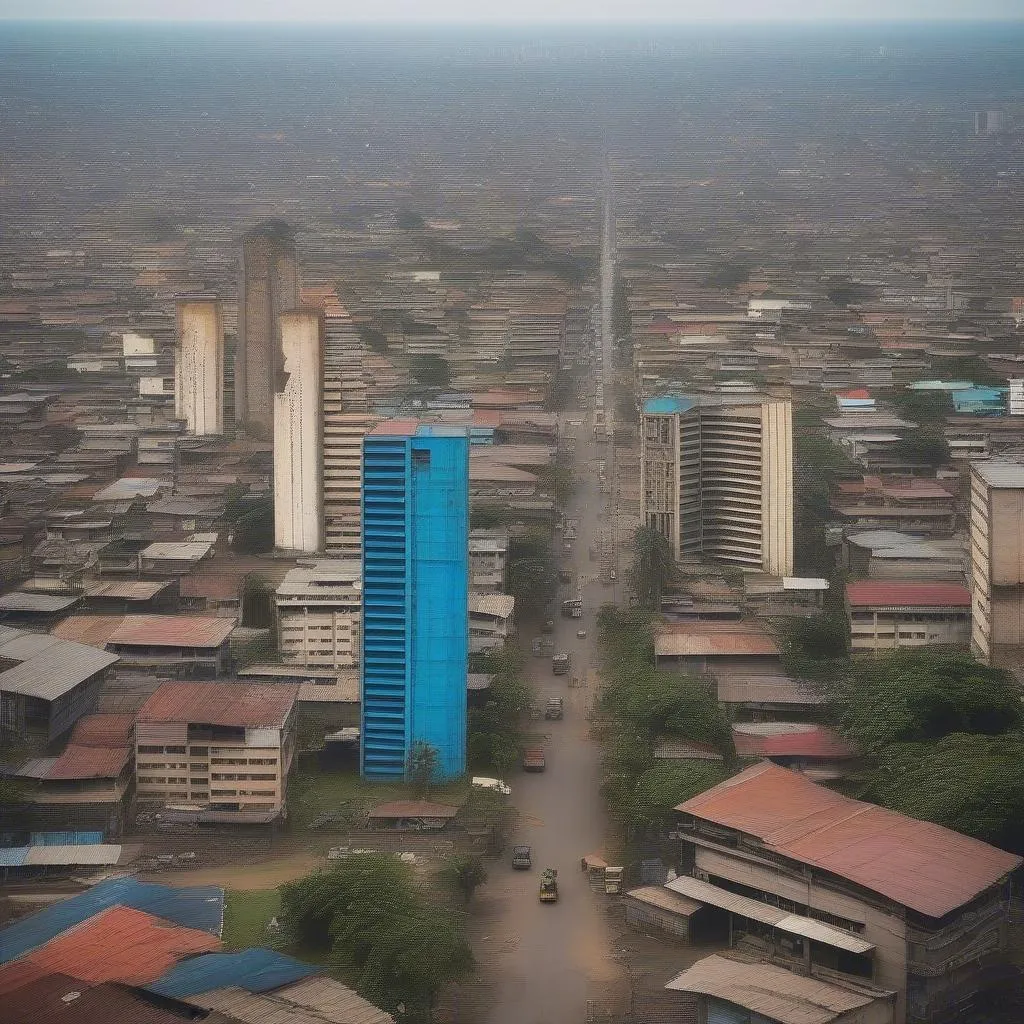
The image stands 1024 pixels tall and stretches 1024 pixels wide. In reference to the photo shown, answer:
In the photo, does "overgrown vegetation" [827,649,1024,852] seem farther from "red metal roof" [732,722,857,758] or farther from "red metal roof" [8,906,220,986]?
"red metal roof" [8,906,220,986]

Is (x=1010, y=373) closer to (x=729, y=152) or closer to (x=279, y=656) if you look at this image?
(x=279, y=656)

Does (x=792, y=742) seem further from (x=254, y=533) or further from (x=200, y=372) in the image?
(x=200, y=372)

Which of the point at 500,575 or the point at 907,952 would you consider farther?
the point at 500,575

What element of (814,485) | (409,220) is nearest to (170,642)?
(814,485)

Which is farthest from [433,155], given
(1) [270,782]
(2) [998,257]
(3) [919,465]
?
(1) [270,782]

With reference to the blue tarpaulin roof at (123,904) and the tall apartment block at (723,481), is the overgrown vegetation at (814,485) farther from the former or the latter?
the blue tarpaulin roof at (123,904)

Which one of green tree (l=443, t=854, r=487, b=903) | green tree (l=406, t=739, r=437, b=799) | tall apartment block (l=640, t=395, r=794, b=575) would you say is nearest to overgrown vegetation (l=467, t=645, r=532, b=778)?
green tree (l=406, t=739, r=437, b=799)
